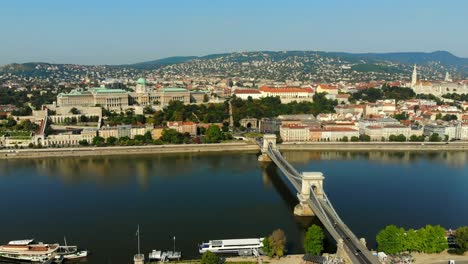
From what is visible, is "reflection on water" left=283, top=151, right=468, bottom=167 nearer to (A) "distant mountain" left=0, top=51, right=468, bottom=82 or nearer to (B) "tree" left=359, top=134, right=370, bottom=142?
(B) "tree" left=359, top=134, right=370, bottom=142

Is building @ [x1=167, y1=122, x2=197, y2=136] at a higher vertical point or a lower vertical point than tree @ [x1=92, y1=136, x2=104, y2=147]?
higher

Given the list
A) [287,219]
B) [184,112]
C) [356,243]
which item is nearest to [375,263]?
[356,243]

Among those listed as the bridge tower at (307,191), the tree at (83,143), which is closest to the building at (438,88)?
the tree at (83,143)

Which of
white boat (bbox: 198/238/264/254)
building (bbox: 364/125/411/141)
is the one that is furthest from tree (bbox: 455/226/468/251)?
building (bbox: 364/125/411/141)

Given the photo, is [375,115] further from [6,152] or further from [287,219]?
[6,152]

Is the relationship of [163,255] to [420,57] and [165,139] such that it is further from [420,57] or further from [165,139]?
[420,57]
